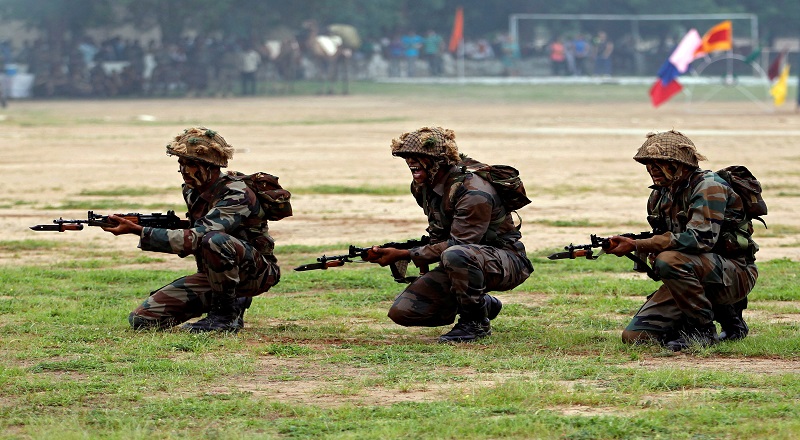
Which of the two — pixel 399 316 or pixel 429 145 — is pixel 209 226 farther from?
pixel 429 145

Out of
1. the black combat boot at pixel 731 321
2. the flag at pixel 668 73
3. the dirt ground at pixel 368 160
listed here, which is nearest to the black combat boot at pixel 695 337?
Result: the black combat boot at pixel 731 321

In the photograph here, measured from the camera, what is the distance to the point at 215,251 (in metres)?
7.83

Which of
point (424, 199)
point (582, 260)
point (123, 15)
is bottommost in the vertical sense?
point (582, 260)

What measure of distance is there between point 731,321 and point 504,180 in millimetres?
1520

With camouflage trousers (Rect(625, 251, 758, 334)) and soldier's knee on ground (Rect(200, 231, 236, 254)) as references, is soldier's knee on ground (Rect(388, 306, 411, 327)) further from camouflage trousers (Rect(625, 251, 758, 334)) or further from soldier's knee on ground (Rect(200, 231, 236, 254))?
camouflage trousers (Rect(625, 251, 758, 334))

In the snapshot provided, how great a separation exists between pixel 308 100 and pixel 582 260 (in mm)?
34700

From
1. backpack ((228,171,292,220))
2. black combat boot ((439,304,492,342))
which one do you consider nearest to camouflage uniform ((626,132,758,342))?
black combat boot ((439,304,492,342))

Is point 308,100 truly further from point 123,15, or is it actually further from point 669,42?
point 669,42

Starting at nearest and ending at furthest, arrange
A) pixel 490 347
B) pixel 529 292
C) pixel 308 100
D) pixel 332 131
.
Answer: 1. pixel 490 347
2. pixel 529 292
3. pixel 332 131
4. pixel 308 100

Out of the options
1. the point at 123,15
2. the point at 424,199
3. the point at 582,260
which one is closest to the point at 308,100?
the point at 123,15

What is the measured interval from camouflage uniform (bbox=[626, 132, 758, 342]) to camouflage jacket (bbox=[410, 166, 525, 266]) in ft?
2.80

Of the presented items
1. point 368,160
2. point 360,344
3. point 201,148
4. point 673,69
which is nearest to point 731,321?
point 360,344

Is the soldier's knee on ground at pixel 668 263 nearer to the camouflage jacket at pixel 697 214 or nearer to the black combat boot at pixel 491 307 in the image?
the camouflage jacket at pixel 697 214

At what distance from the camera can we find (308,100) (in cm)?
4600
